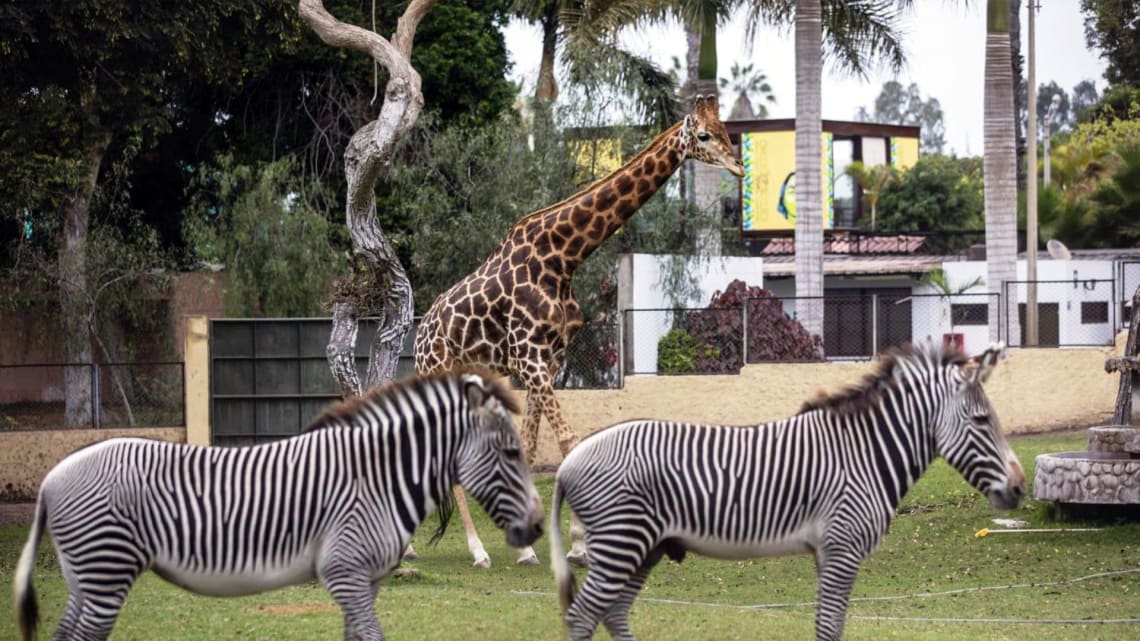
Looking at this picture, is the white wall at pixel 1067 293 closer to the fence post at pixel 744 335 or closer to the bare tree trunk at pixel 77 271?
the fence post at pixel 744 335

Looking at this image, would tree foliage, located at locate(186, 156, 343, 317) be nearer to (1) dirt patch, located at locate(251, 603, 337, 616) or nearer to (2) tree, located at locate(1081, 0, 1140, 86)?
(1) dirt patch, located at locate(251, 603, 337, 616)

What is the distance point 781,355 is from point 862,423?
1436 cm

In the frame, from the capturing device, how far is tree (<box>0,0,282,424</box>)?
54.1 ft

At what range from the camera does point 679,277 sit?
24438mm

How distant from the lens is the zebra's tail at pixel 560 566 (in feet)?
25.6

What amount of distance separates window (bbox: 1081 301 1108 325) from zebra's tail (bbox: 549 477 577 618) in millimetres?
21134

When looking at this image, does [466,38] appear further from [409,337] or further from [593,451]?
[593,451]

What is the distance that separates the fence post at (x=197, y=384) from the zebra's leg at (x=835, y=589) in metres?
13.5

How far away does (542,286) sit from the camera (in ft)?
43.1

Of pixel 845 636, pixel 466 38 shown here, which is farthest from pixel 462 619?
pixel 466 38

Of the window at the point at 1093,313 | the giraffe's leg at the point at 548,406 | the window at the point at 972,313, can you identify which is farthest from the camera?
the window at the point at 972,313

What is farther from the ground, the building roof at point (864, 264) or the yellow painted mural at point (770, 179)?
the yellow painted mural at point (770, 179)

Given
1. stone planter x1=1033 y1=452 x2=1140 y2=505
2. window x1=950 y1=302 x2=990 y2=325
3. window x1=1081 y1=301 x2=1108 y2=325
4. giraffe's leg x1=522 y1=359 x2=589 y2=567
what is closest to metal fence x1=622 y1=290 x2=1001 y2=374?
window x1=1081 y1=301 x2=1108 y2=325

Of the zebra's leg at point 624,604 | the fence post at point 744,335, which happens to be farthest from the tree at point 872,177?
the zebra's leg at point 624,604
